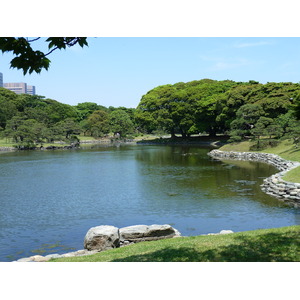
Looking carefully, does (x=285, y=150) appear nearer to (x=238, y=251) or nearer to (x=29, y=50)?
(x=238, y=251)

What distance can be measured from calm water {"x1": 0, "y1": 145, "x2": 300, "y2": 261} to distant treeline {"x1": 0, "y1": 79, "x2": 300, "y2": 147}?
36.3 ft

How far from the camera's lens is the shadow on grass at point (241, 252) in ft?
20.1

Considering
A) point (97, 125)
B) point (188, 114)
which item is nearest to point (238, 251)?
point (188, 114)

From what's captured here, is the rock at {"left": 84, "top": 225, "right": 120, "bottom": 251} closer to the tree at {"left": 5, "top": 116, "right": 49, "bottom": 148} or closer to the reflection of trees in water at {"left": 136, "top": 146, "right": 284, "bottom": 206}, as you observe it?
the reflection of trees in water at {"left": 136, "top": 146, "right": 284, "bottom": 206}

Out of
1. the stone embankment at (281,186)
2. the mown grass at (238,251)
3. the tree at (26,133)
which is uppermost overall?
the tree at (26,133)

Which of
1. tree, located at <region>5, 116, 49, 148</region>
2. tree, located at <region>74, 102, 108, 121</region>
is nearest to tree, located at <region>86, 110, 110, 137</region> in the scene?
tree, located at <region>74, 102, 108, 121</region>

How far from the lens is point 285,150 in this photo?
32.5 m

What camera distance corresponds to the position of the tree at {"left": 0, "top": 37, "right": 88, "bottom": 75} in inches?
225

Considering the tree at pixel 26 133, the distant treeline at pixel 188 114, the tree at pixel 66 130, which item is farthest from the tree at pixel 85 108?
the tree at pixel 26 133

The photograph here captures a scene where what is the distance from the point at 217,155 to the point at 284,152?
9041 millimetres

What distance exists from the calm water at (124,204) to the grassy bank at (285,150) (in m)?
1.94

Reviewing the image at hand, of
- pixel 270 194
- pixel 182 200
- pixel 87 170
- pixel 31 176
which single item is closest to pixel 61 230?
pixel 182 200

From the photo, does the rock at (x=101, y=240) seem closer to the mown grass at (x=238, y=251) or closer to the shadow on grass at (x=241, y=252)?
the mown grass at (x=238, y=251)

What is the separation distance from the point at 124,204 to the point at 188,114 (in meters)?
46.9
